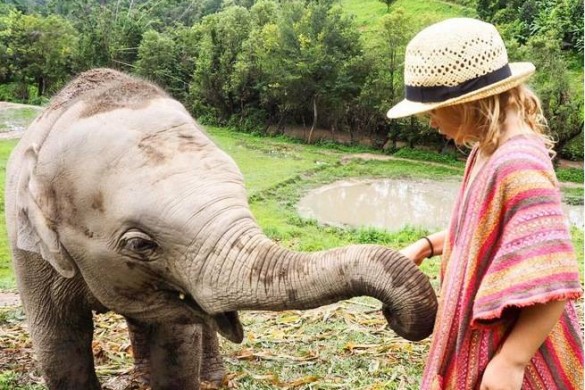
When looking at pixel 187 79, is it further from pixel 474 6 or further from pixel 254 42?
pixel 474 6

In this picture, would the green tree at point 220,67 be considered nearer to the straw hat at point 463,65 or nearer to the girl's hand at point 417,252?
the girl's hand at point 417,252

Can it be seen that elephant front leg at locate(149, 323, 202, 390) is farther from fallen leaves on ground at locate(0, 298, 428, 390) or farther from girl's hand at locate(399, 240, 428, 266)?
girl's hand at locate(399, 240, 428, 266)

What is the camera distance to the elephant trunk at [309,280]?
200cm

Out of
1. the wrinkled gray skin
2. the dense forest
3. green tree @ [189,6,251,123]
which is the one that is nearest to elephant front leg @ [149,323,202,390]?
the wrinkled gray skin

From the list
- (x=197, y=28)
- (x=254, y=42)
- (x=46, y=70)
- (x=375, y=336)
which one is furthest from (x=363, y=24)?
(x=375, y=336)

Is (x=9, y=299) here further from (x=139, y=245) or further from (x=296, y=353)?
(x=139, y=245)

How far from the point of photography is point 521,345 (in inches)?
65.8

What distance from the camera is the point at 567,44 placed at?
32.5 m

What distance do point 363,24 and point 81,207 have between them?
46688mm

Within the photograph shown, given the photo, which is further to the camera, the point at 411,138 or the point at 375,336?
the point at 411,138

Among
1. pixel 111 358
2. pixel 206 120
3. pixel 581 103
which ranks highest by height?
pixel 111 358

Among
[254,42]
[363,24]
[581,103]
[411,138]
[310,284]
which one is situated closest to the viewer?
[310,284]

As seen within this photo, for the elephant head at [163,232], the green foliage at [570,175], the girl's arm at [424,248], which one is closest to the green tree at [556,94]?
the green foliage at [570,175]

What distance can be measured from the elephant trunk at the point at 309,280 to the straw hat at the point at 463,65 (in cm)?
52
